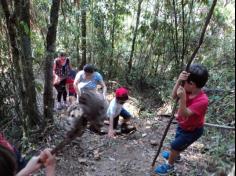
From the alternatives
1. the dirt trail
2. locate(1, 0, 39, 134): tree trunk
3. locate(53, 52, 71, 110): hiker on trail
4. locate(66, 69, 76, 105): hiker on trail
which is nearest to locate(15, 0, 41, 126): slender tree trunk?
locate(1, 0, 39, 134): tree trunk

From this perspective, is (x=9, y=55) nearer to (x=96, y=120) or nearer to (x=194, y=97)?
(x=194, y=97)

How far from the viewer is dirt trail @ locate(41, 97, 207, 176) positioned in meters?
4.45

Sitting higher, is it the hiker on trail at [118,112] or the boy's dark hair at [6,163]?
the boy's dark hair at [6,163]

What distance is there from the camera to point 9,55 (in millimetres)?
4895

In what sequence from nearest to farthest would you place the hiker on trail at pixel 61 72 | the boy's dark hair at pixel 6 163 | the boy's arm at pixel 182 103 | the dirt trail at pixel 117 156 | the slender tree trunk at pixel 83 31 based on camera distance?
the boy's dark hair at pixel 6 163 → the boy's arm at pixel 182 103 → the dirt trail at pixel 117 156 → the hiker on trail at pixel 61 72 → the slender tree trunk at pixel 83 31

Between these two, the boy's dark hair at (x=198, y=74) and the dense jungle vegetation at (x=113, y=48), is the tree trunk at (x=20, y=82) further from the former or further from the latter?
the boy's dark hair at (x=198, y=74)

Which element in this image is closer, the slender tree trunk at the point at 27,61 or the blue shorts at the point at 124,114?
the slender tree trunk at the point at 27,61

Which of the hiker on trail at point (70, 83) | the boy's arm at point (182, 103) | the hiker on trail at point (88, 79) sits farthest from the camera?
the hiker on trail at point (70, 83)

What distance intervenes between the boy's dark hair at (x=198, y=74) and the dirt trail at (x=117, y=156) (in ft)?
3.29

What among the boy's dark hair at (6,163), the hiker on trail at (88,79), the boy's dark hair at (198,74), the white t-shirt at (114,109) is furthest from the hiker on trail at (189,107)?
the hiker on trail at (88,79)

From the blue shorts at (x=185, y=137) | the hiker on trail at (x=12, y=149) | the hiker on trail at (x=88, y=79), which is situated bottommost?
the hiker on trail at (x=88, y=79)

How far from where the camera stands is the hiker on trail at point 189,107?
11.2 ft

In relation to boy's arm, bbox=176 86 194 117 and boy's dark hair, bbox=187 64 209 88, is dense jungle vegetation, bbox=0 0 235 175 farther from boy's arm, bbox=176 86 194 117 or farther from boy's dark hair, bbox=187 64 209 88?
boy's dark hair, bbox=187 64 209 88

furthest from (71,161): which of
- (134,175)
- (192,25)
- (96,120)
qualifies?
(192,25)
